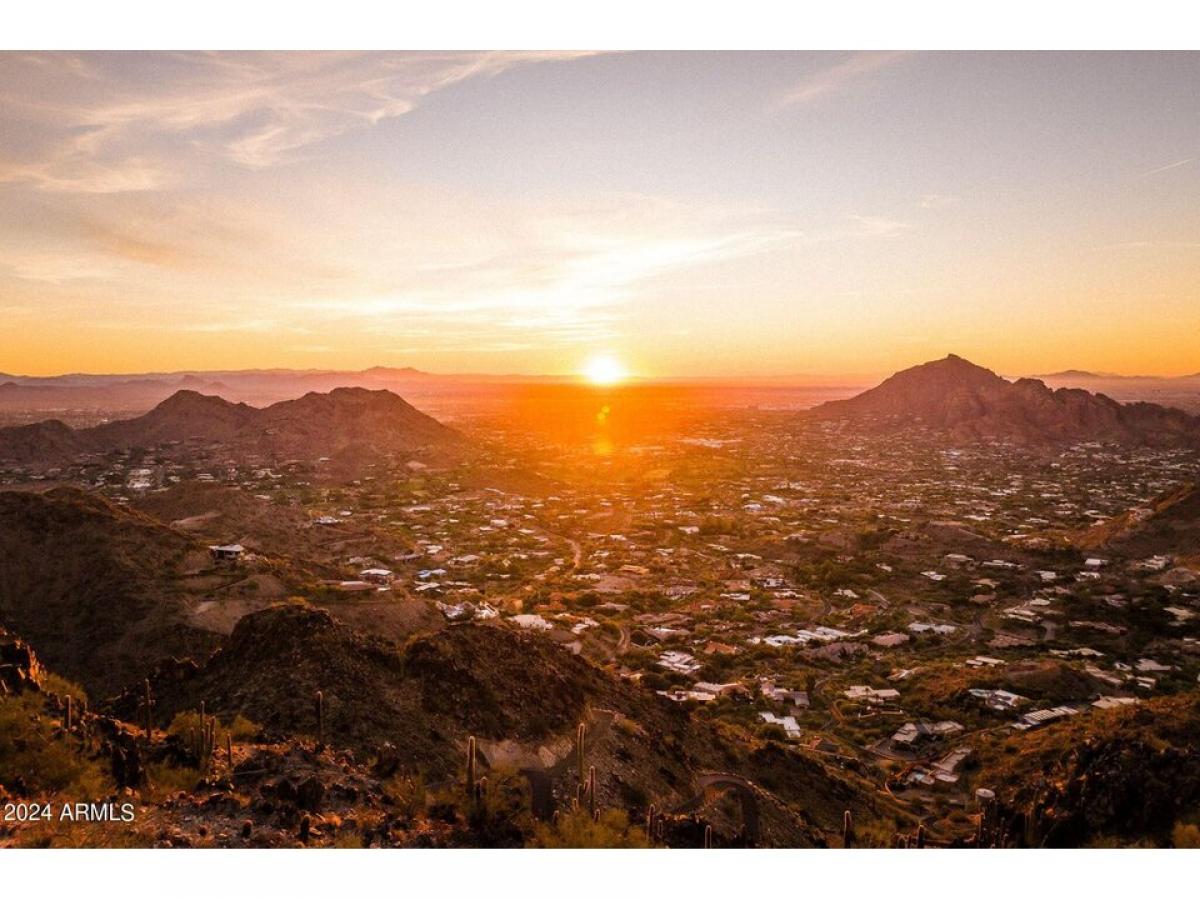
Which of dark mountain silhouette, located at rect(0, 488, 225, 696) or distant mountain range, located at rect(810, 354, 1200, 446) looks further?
distant mountain range, located at rect(810, 354, 1200, 446)

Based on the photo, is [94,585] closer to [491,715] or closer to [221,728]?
[221,728]

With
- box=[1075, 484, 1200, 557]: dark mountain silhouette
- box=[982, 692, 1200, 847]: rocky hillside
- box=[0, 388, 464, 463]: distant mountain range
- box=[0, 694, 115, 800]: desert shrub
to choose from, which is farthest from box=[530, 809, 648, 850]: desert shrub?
box=[0, 388, 464, 463]: distant mountain range

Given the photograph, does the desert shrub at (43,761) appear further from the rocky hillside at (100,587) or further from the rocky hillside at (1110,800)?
the rocky hillside at (1110,800)

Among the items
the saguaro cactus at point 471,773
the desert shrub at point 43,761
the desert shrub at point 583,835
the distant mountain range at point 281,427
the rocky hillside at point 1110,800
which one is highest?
the distant mountain range at point 281,427

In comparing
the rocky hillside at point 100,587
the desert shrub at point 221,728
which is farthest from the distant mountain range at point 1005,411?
the desert shrub at point 221,728

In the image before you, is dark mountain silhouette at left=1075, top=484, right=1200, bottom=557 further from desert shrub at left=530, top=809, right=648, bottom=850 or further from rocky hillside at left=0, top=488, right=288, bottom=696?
rocky hillside at left=0, top=488, right=288, bottom=696

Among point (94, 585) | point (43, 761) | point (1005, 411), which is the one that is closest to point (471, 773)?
point (43, 761)

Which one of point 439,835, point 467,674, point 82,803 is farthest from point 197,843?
point 467,674

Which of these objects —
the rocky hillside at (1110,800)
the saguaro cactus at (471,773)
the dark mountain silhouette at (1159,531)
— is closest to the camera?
the saguaro cactus at (471,773)
